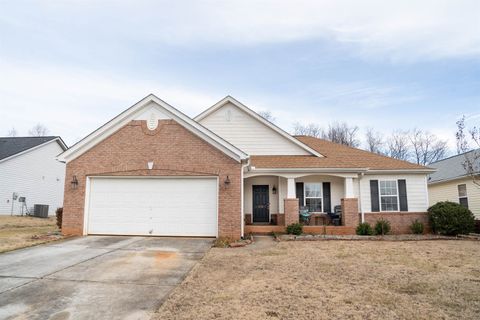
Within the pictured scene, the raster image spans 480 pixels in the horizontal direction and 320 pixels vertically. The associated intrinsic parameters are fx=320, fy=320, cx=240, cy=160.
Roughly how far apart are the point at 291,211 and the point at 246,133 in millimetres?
5102

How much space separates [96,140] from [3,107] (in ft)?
73.1

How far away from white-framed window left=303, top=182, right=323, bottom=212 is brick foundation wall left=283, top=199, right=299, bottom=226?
1722 millimetres

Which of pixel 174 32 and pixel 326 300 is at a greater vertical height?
pixel 174 32

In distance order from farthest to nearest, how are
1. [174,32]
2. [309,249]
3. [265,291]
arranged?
[174,32]
[309,249]
[265,291]

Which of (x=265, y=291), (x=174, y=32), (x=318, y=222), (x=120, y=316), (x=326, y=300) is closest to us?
(x=120, y=316)

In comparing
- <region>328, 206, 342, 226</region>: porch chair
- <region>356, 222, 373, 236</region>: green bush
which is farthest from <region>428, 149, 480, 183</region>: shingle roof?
<region>328, 206, 342, 226</region>: porch chair

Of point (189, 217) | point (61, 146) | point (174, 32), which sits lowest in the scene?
point (189, 217)

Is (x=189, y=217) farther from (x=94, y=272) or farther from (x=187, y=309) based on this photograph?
(x=187, y=309)

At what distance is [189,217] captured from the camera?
40.3 feet

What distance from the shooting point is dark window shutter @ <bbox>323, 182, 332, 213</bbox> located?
1559cm

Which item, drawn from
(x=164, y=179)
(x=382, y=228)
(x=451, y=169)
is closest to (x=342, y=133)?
(x=451, y=169)

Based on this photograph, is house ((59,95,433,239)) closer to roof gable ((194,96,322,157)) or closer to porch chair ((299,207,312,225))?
porch chair ((299,207,312,225))

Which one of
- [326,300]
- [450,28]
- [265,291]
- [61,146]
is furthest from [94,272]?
[61,146]

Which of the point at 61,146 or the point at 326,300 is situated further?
the point at 61,146
